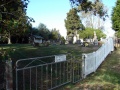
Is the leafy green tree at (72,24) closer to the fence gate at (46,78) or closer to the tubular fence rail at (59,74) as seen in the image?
the tubular fence rail at (59,74)

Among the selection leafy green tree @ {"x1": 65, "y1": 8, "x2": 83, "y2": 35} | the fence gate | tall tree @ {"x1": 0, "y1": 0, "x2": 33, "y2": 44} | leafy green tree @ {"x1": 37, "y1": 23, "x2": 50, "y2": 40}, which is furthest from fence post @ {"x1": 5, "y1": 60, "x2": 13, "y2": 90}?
leafy green tree @ {"x1": 37, "y1": 23, "x2": 50, "y2": 40}

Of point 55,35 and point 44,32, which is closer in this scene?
point 44,32

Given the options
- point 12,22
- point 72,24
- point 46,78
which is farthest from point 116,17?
point 12,22

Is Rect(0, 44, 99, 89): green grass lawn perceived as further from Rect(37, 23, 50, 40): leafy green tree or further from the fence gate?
Rect(37, 23, 50, 40): leafy green tree

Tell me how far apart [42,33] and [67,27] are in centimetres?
791

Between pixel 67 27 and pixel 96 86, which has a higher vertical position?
pixel 67 27

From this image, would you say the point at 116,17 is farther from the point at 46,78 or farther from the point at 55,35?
the point at 46,78

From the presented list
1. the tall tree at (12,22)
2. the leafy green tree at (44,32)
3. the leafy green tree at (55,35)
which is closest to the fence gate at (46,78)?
the tall tree at (12,22)

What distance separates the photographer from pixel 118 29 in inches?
1735

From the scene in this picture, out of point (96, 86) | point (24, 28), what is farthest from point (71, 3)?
point (24, 28)

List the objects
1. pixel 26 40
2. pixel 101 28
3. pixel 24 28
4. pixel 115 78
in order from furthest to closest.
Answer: pixel 101 28 → pixel 26 40 → pixel 115 78 → pixel 24 28

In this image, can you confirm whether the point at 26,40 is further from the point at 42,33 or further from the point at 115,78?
the point at 115,78

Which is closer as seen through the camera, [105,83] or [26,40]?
[105,83]

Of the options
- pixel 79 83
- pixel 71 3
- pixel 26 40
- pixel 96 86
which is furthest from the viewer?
pixel 26 40
